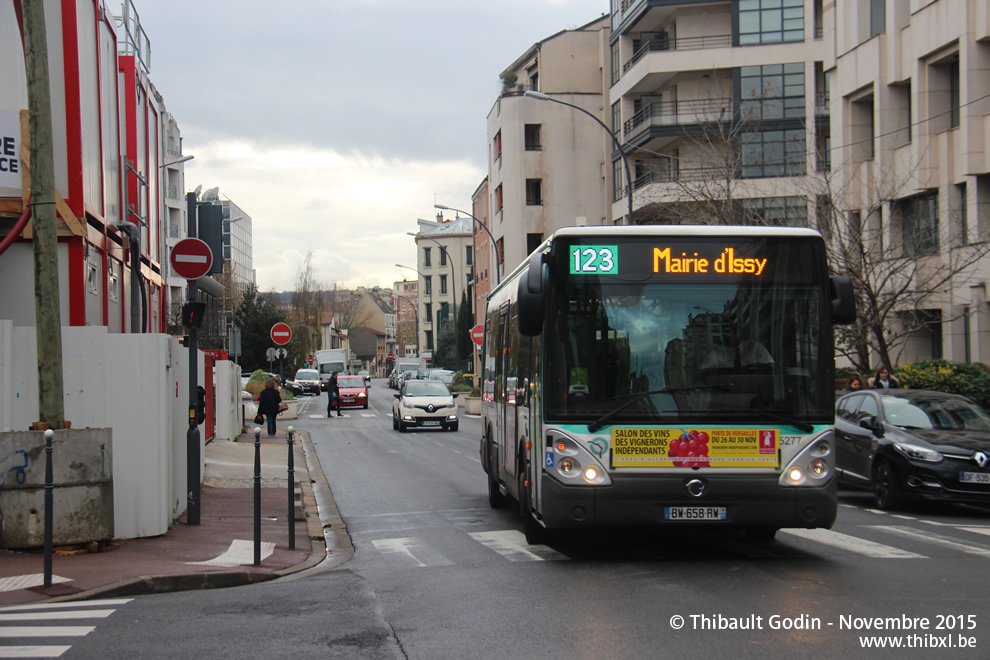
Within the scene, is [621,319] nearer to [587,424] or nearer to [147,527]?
[587,424]

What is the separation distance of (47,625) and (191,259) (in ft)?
19.6

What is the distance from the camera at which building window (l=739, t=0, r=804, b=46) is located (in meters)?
43.7

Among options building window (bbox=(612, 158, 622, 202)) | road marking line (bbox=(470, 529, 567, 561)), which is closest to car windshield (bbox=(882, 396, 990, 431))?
road marking line (bbox=(470, 529, 567, 561))

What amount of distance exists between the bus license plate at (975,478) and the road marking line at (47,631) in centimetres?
1001

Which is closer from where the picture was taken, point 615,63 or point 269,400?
point 269,400

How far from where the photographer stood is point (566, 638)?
6.23 m

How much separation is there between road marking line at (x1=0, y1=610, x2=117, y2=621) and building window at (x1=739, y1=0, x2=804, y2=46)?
41191 millimetres

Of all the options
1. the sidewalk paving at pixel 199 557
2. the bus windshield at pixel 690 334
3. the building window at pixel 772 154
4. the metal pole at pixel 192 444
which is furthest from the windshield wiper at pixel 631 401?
the building window at pixel 772 154

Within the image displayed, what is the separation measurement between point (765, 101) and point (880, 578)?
3688 centimetres

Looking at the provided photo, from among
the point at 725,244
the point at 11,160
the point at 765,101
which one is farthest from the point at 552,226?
the point at 725,244

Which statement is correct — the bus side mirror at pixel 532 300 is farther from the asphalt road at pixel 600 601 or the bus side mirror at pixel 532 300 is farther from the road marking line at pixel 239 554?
the road marking line at pixel 239 554

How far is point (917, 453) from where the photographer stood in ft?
42.5

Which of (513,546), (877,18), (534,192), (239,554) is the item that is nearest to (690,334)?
(513,546)

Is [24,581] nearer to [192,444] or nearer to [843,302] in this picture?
[192,444]
